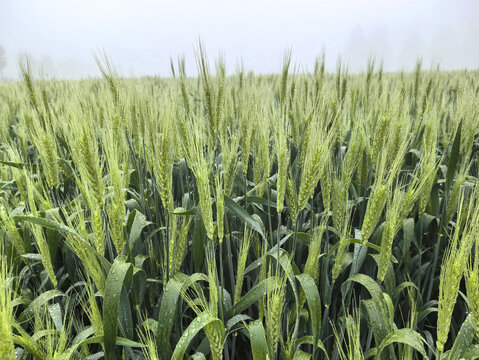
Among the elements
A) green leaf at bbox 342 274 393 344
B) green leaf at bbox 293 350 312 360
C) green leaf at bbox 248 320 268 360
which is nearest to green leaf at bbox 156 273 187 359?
green leaf at bbox 248 320 268 360

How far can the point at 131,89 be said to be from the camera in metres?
2.06

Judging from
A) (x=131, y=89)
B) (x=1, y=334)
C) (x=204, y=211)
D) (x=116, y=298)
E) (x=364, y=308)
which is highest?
(x=131, y=89)

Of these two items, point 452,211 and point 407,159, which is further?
point 407,159

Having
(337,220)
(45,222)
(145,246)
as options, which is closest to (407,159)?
A: (337,220)

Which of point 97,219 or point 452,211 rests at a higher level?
point 97,219

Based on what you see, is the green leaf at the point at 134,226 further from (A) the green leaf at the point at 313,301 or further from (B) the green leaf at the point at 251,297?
(A) the green leaf at the point at 313,301

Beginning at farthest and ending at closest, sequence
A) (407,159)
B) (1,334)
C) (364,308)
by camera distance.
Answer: (407,159), (364,308), (1,334)

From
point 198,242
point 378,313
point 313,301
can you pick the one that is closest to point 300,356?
point 313,301

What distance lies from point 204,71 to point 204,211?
83 centimetres

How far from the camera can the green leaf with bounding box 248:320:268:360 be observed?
95cm

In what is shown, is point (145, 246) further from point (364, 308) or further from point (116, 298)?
point (364, 308)

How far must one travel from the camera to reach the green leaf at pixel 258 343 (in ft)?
3.13

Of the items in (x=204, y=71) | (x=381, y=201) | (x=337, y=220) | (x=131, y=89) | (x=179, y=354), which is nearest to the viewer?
(x=179, y=354)

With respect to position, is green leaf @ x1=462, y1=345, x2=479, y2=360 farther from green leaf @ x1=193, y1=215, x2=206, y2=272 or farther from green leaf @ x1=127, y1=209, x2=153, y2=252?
green leaf @ x1=127, y1=209, x2=153, y2=252
